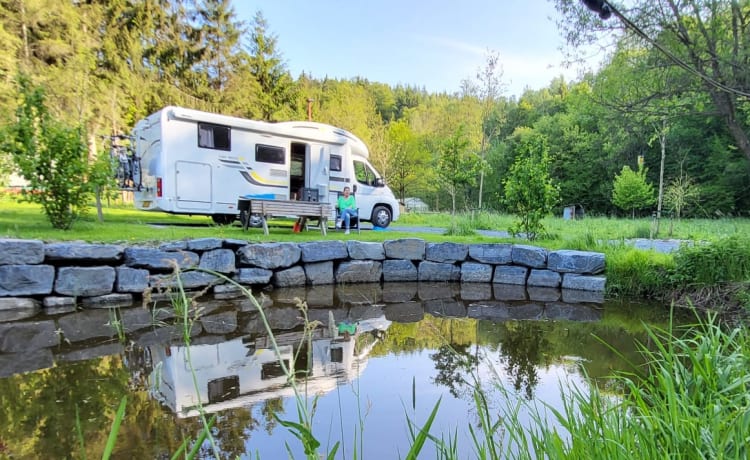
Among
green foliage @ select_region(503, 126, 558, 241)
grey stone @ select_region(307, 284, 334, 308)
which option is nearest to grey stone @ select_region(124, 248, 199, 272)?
grey stone @ select_region(307, 284, 334, 308)

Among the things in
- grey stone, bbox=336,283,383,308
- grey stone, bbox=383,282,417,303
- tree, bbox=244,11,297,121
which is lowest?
grey stone, bbox=383,282,417,303

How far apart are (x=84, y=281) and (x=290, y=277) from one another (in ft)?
8.27

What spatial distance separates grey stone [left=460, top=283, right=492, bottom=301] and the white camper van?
16.8 ft

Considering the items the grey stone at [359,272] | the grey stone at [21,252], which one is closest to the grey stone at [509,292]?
the grey stone at [359,272]

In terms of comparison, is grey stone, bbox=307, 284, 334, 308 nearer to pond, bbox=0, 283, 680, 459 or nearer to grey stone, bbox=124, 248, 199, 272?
pond, bbox=0, 283, 680, 459

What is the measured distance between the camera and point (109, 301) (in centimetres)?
469

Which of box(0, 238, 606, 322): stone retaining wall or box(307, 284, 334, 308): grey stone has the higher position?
box(0, 238, 606, 322): stone retaining wall

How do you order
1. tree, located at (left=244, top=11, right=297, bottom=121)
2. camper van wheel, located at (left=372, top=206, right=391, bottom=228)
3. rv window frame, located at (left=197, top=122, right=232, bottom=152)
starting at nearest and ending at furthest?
1. rv window frame, located at (left=197, top=122, right=232, bottom=152)
2. camper van wheel, located at (left=372, top=206, right=391, bottom=228)
3. tree, located at (left=244, top=11, right=297, bottom=121)

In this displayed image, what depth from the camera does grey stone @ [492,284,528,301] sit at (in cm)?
569

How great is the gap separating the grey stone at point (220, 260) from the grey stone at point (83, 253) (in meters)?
0.99

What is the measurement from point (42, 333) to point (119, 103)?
53.2 feet

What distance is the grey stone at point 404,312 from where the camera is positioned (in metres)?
4.54

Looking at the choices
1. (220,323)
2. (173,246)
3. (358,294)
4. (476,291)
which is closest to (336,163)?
(358,294)

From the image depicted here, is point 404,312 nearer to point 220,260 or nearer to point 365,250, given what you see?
point 365,250
